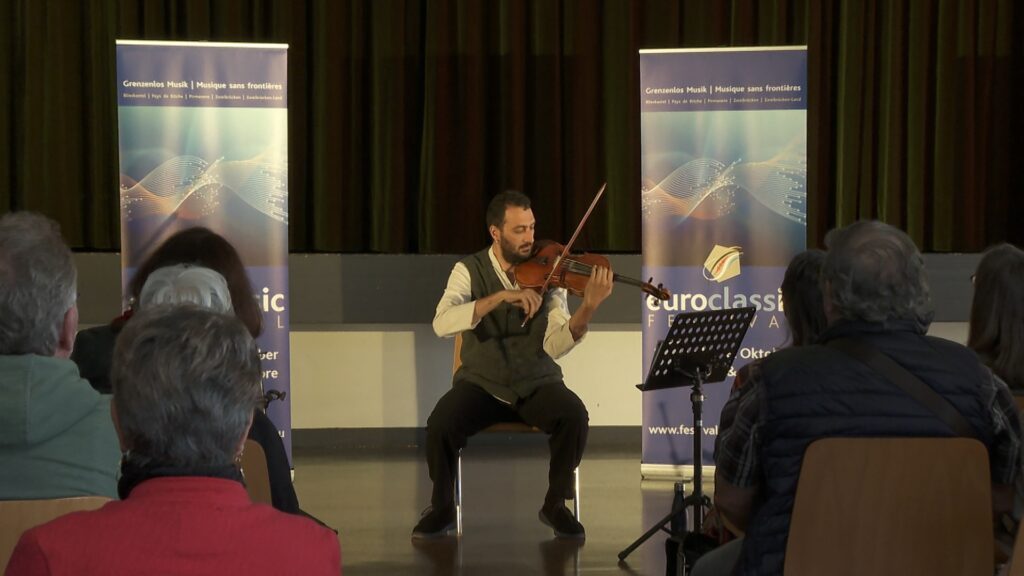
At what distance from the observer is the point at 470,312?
175 inches

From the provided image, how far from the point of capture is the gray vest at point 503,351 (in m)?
4.50

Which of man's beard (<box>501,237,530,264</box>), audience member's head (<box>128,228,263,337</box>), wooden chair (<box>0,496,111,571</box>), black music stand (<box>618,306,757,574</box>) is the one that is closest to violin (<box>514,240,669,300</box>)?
man's beard (<box>501,237,530,264</box>)

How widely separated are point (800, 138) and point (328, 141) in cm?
260

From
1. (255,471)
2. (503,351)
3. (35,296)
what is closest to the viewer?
(35,296)

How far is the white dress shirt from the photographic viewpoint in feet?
14.6

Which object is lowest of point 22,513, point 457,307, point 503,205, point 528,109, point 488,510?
point 488,510

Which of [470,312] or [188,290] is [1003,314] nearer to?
[188,290]

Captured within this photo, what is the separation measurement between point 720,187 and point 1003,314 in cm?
244

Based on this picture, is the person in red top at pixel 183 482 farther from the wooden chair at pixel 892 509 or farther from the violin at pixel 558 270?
the violin at pixel 558 270

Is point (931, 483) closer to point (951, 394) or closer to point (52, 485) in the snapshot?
point (951, 394)

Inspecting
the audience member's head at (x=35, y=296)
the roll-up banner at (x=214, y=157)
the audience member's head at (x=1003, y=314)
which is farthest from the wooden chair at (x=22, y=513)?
the roll-up banner at (x=214, y=157)

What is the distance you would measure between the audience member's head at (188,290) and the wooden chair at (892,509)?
1.17m

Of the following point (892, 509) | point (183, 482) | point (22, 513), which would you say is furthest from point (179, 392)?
point (892, 509)

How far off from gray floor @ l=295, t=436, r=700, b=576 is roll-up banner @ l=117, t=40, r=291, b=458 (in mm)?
513
